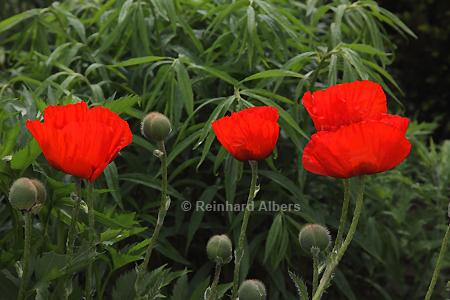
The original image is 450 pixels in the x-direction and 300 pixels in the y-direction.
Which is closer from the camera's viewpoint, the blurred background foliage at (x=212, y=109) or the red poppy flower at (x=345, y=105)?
the red poppy flower at (x=345, y=105)

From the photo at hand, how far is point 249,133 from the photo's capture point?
35.7 inches

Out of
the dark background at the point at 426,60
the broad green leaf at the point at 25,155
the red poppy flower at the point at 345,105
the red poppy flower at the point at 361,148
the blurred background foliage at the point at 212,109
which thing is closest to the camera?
the red poppy flower at the point at 361,148

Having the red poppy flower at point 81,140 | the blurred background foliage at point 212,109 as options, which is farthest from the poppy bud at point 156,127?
the blurred background foliage at point 212,109

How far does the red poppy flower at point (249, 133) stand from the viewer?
35.8 inches

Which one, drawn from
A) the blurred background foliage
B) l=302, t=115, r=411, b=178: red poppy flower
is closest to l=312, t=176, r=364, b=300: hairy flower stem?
l=302, t=115, r=411, b=178: red poppy flower

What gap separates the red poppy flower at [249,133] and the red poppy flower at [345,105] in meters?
0.05

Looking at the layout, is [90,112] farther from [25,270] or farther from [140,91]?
[140,91]

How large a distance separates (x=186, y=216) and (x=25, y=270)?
90 centimetres

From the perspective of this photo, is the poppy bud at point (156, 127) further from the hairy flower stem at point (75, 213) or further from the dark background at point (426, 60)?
the dark background at point (426, 60)

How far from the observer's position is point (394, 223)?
2256 millimetres

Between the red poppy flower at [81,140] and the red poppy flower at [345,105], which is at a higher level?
the red poppy flower at [345,105]

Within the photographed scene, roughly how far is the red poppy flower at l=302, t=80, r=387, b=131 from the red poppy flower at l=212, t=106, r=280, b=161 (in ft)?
0.16

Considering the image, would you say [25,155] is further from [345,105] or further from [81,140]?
[345,105]

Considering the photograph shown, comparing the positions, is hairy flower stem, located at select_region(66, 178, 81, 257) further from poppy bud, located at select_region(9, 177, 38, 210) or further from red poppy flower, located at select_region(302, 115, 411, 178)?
red poppy flower, located at select_region(302, 115, 411, 178)
